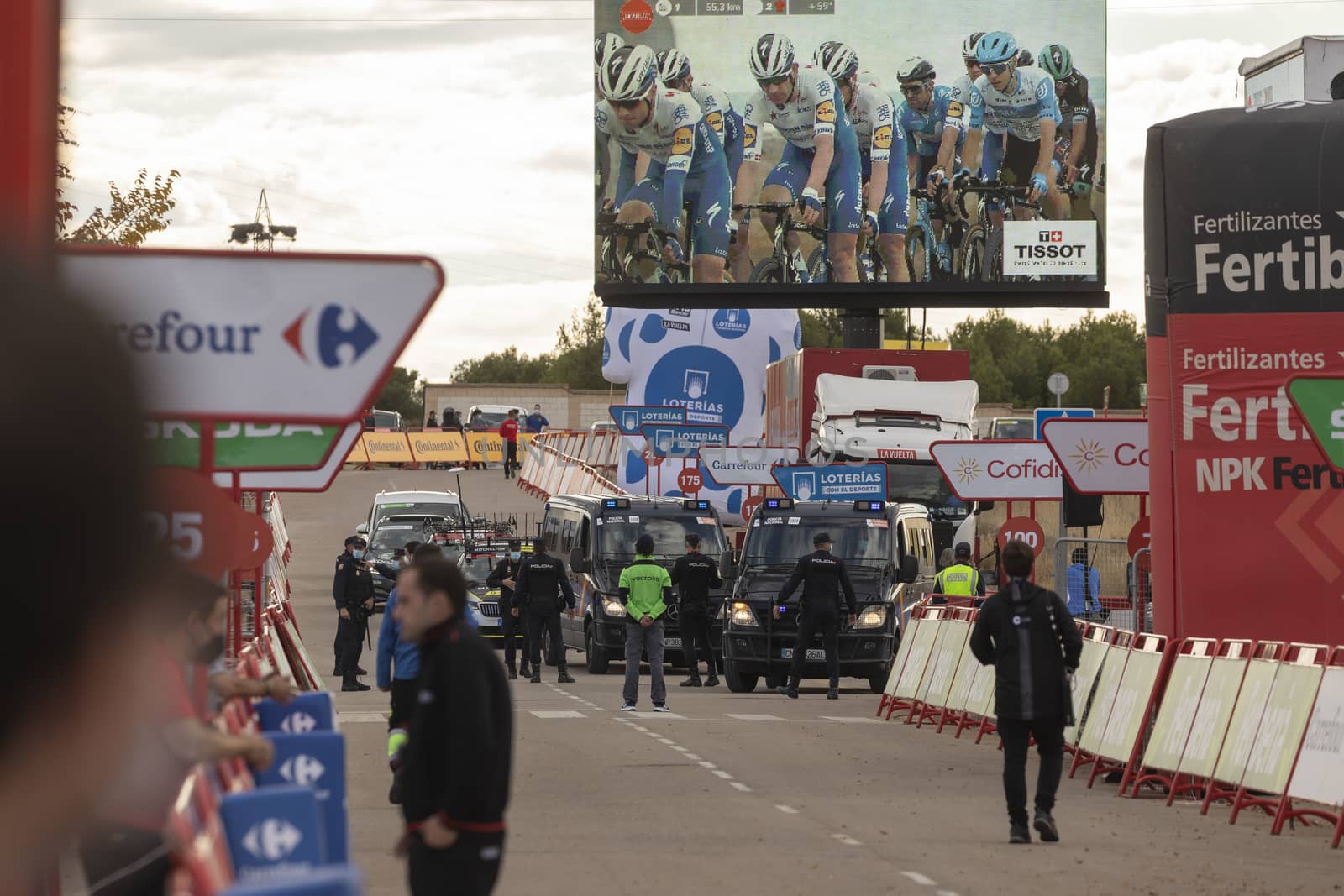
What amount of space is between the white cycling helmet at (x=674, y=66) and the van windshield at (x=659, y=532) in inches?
599

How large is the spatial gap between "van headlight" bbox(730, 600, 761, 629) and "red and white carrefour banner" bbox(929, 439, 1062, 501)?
3.41 m

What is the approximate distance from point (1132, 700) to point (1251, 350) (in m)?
3.12

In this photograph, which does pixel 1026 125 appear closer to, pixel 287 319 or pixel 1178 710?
pixel 1178 710

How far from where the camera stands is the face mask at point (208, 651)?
7.55 meters

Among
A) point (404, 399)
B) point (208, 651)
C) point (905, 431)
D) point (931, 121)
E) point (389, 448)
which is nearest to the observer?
point (208, 651)

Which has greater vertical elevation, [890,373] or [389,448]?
[890,373]

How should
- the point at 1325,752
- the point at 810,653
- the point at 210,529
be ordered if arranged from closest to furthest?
the point at 210,529, the point at 1325,752, the point at 810,653

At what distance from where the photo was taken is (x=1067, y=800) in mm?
14875

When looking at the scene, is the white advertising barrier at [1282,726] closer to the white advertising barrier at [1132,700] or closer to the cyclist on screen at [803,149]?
the white advertising barrier at [1132,700]

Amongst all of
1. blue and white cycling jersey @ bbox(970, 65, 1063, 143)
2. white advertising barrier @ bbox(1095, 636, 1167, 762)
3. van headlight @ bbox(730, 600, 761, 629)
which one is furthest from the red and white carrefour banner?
blue and white cycling jersey @ bbox(970, 65, 1063, 143)

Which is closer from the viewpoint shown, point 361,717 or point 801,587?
point 361,717

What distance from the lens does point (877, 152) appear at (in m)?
42.7

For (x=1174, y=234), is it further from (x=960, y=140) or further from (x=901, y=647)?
(x=960, y=140)

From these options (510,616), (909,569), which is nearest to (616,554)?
(510,616)
